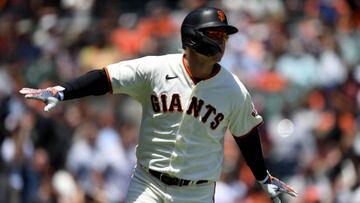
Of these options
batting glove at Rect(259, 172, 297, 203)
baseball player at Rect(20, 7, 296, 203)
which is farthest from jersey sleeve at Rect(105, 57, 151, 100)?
batting glove at Rect(259, 172, 297, 203)

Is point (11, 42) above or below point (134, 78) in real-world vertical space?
below

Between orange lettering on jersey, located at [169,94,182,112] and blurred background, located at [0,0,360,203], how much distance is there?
4.82 metres

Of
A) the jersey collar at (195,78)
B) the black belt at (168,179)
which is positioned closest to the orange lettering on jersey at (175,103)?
the jersey collar at (195,78)

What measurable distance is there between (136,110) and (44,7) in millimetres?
4595

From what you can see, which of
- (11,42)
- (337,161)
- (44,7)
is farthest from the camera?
(44,7)

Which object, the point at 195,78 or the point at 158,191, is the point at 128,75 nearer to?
the point at 195,78

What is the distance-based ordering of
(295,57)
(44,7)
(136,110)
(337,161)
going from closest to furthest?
(337,161)
(136,110)
(295,57)
(44,7)

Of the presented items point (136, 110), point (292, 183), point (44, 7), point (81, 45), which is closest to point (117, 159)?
point (136, 110)

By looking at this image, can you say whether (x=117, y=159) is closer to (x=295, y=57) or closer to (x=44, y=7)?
(x=295, y=57)

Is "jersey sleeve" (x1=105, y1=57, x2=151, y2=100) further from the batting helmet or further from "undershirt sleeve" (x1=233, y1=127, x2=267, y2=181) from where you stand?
"undershirt sleeve" (x1=233, y1=127, x2=267, y2=181)

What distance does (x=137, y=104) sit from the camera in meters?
13.8

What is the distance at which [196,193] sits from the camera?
7.04 metres

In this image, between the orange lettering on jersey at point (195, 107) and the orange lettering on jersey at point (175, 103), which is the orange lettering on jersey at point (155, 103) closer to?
the orange lettering on jersey at point (175, 103)

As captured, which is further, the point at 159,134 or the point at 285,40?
the point at 285,40
